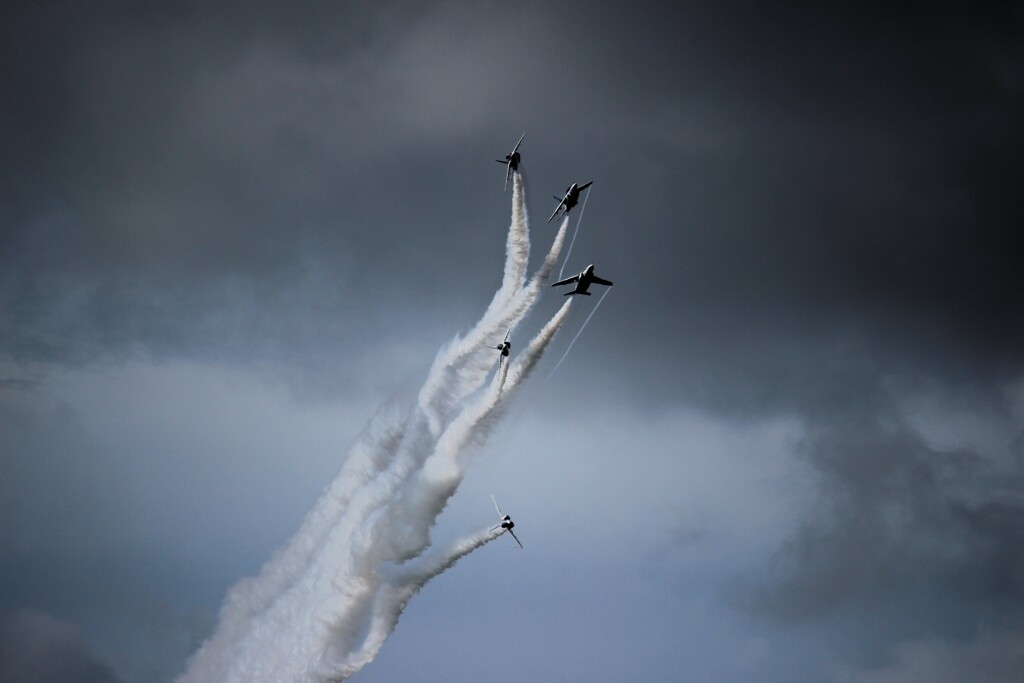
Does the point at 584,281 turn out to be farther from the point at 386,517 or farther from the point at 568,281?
the point at 386,517

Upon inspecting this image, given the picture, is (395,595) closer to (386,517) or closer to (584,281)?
(386,517)

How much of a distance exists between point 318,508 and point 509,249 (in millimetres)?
25132

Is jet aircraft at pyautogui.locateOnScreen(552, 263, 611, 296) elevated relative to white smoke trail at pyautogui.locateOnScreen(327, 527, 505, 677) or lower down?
elevated

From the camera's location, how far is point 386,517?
89.8m

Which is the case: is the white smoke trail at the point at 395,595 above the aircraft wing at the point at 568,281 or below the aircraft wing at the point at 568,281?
below

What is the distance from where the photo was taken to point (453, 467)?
87.2 metres

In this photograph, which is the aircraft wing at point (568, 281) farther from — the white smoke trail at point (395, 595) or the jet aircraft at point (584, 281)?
the white smoke trail at point (395, 595)

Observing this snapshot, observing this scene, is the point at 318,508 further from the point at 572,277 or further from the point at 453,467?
the point at 572,277

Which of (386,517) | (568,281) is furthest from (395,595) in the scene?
(568,281)

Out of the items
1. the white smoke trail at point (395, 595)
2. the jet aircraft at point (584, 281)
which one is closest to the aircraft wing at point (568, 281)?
the jet aircraft at point (584, 281)

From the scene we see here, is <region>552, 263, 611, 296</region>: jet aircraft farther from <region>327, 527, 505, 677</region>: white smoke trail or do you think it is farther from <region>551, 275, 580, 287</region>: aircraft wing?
<region>327, 527, 505, 677</region>: white smoke trail

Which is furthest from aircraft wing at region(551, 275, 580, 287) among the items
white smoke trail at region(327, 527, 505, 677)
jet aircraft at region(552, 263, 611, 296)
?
white smoke trail at region(327, 527, 505, 677)

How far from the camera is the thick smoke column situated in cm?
8706

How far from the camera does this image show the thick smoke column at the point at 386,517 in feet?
286
